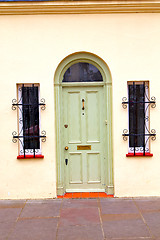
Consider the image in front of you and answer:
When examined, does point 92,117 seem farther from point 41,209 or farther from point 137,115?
point 41,209

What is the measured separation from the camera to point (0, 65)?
6223 mm

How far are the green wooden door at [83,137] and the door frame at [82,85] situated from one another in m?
0.13

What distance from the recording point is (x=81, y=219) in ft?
17.2

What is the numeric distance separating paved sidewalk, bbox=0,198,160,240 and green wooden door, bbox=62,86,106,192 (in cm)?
54

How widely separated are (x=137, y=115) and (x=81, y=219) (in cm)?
261

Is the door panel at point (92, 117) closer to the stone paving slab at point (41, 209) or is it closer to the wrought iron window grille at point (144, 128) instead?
the wrought iron window grille at point (144, 128)

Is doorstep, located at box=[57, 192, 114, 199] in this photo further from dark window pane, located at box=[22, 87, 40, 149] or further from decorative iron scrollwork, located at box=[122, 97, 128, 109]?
decorative iron scrollwork, located at box=[122, 97, 128, 109]

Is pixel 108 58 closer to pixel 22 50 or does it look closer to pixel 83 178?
pixel 22 50

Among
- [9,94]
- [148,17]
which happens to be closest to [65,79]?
[9,94]

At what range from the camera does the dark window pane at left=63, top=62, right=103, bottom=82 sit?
6.46 m

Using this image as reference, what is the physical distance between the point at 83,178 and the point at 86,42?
310 centimetres

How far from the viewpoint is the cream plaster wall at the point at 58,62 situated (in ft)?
20.2

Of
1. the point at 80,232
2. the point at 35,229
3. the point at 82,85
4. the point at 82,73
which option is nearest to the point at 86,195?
the point at 80,232

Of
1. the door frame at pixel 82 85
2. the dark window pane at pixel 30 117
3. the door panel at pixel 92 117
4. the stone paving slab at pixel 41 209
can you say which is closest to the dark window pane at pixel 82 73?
the door frame at pixel 82 85
